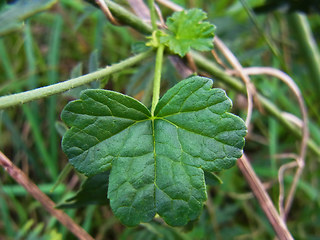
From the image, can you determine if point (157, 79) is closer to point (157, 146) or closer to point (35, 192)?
point (157, 146)

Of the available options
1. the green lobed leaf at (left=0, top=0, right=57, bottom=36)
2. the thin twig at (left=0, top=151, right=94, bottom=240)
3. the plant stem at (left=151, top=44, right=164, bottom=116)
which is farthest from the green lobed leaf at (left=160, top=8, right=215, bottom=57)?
the thin twig at (left=0, top=151, right=94, bottom=240)

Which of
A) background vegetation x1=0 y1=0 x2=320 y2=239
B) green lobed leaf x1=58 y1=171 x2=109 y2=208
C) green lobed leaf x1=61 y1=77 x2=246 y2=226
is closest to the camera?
green lobed leaf x1=61 y1=77 x2=246 y2=226

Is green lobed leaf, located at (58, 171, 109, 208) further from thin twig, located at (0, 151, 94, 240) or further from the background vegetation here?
the background vegetation

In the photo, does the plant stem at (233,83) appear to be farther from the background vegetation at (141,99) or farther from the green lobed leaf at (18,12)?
the green lobed leaf at (18,12)

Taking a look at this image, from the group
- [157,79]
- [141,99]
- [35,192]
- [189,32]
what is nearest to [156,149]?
[157,79]

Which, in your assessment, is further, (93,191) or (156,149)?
(93,191)

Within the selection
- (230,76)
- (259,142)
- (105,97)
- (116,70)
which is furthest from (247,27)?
(105,97)
